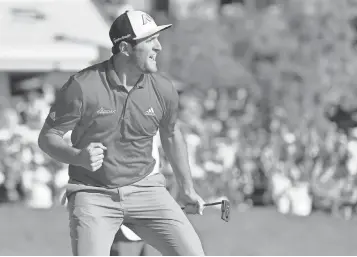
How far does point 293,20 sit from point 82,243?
14904 mm

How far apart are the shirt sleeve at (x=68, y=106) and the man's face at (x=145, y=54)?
0.28m

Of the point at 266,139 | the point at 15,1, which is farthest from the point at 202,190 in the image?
the point at 15,1

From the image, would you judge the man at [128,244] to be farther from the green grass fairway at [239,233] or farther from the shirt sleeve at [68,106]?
the green grass fairway at [239,233]

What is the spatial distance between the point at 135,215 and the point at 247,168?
696cm

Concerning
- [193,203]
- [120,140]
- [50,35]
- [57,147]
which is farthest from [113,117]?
[50,35]

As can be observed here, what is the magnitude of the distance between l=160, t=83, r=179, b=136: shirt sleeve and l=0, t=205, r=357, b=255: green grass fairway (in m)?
3.93

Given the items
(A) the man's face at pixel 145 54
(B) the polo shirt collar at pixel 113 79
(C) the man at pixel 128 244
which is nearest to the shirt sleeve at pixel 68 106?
(B) the polo shirt collar at pixel 113 79

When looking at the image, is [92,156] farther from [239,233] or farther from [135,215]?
[239,233]

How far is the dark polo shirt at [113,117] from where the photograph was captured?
4.49m

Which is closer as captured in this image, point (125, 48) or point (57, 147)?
point (57, 147)

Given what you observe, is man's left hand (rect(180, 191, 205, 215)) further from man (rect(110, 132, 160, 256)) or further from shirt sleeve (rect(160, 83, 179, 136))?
man (rect(110, 132, 160, 256))

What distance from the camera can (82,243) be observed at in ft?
14.4

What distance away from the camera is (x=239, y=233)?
9.72 metres

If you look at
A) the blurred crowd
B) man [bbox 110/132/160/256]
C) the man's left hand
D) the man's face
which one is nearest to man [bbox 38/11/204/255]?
the man's face
